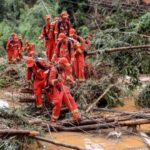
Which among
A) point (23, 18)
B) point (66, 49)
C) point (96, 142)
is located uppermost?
point (23, 18)

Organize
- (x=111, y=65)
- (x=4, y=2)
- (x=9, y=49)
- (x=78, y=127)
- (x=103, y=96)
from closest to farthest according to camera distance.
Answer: (x=78, y=127), (x=103, y=96), (x=111, y=65), (x=9, y=49), (x=4, y=2)

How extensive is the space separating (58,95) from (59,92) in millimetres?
77

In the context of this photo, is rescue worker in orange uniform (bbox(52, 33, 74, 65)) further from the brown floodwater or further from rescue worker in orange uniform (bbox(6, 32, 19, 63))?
rescue worker in orange uniform (bbox(6, 32, 19, 63))

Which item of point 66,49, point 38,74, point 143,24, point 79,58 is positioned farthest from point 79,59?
point 143,24

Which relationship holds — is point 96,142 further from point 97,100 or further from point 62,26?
point 62,26

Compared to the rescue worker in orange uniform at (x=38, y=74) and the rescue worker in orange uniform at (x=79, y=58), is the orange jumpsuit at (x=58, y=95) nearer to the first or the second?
the rescue worker in orange uniform at (x=38, y=74)

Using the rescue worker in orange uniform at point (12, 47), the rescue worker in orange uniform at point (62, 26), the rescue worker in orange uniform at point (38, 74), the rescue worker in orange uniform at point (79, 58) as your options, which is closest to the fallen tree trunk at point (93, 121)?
the rescue worker in orange uniform at point (38, 74)

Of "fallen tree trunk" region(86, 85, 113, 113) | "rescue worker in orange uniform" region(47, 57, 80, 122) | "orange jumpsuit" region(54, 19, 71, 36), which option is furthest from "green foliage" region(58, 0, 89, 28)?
"rescue worker in orange uniform" region(47, 57, 80, 122)

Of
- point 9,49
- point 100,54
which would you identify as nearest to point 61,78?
point 100,54

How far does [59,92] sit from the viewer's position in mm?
10664

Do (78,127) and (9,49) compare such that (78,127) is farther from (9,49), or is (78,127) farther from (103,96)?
(9,49)

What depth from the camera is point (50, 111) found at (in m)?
11.6

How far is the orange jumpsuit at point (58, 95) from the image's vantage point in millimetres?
10531

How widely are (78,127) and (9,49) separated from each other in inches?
409
